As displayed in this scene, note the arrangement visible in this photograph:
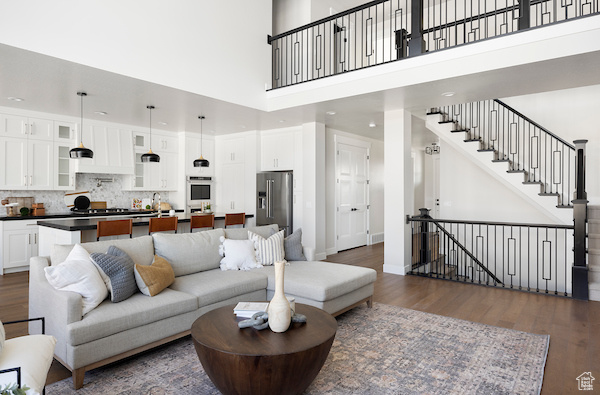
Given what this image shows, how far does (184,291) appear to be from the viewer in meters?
3.11

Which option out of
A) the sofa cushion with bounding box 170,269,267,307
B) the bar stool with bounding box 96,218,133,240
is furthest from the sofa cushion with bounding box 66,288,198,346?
the bar stool with bounding box 96,218,133,240

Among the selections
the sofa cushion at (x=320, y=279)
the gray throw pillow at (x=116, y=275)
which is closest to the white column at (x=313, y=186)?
the sofa cushion at (x=320, y=279)

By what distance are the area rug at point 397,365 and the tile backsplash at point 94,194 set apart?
16.5 ft

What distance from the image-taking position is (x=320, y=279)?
136 inches

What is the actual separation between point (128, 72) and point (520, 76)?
4.55 metres

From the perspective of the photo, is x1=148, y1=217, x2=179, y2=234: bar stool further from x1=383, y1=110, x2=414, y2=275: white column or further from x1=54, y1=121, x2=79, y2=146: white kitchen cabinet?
x1=383, y1=110, x2=414, y2=275: white column

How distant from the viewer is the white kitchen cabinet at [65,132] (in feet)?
20.5

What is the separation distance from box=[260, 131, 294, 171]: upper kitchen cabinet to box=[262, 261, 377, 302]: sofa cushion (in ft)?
11.3

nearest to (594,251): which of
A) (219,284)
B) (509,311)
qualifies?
(509,311)

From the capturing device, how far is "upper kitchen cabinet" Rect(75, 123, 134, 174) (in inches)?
260

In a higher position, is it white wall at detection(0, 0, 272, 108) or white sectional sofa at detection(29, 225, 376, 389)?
white wall at detection(0, 0, 272, 108)

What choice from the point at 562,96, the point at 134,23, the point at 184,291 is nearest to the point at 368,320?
the point at 184,291

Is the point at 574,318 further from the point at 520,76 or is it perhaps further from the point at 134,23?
the point at 134,23

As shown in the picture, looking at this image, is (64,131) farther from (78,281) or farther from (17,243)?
(78,281)
